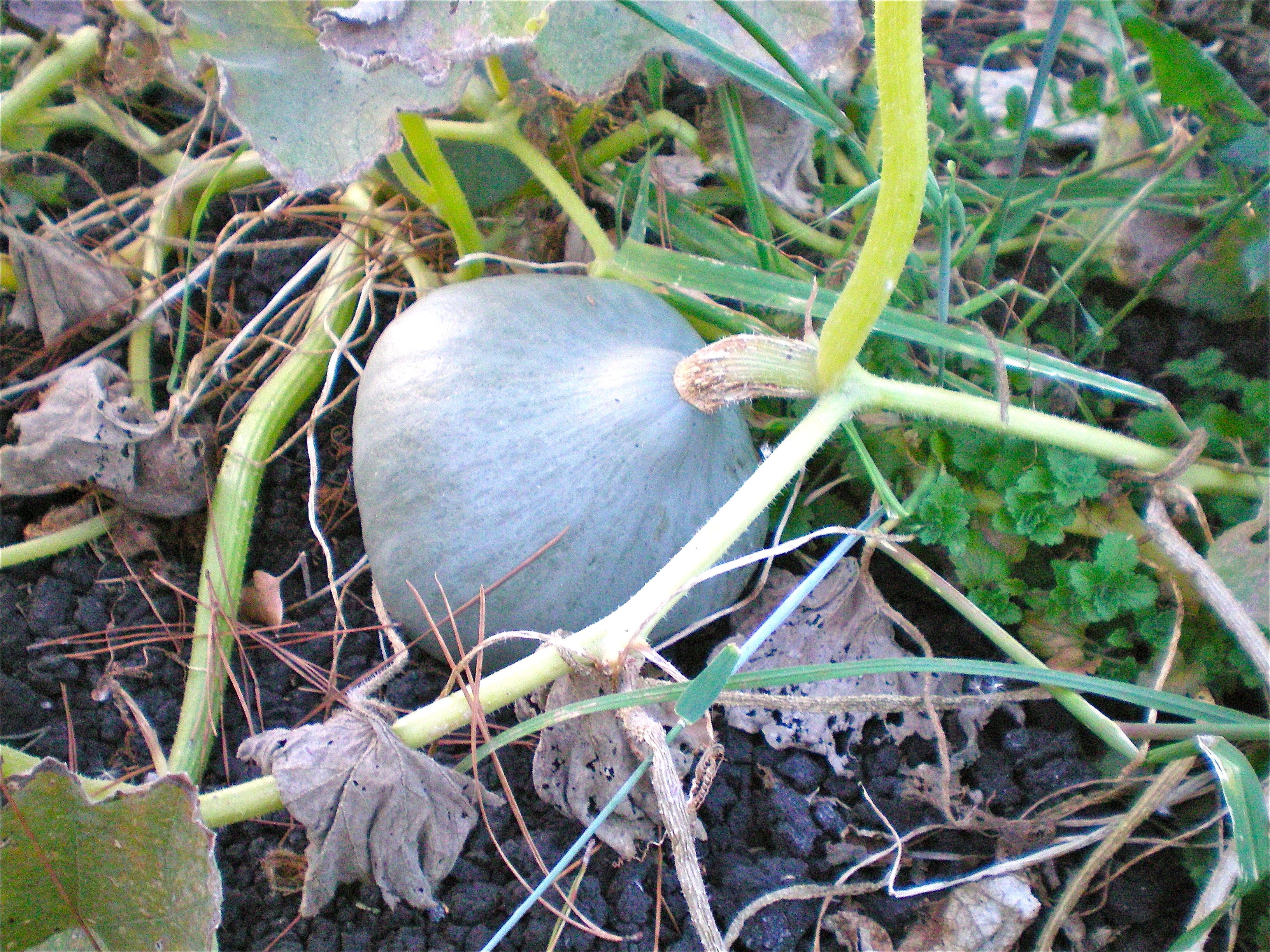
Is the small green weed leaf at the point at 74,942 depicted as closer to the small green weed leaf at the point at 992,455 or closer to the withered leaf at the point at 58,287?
the withered leaf at the point at 58,287

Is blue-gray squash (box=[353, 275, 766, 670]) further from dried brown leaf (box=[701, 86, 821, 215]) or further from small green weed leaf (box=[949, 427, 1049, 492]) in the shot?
dried brown leaf (box=[701, 86, 821, 215])

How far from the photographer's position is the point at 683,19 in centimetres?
118

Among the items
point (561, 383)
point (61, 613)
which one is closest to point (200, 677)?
point (61, 613)

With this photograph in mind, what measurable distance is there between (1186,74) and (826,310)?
1.95 feet

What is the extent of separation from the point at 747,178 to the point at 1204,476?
75cm

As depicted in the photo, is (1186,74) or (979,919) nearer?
(979,919)

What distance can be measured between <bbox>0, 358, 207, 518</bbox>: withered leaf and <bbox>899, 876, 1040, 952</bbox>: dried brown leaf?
112 centimetres

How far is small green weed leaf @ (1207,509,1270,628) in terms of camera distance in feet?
3.88

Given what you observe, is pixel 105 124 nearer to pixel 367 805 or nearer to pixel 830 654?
pixel 367 805

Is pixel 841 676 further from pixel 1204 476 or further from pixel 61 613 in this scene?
pixel 61 613

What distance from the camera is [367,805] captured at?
951mm

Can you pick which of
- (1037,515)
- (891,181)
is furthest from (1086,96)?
(891,181)

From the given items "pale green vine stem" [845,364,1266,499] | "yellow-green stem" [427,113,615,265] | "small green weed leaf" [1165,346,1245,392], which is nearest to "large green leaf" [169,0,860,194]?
"yellow-green stem" [427,113,615,265]

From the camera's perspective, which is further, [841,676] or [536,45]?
[536,45]
